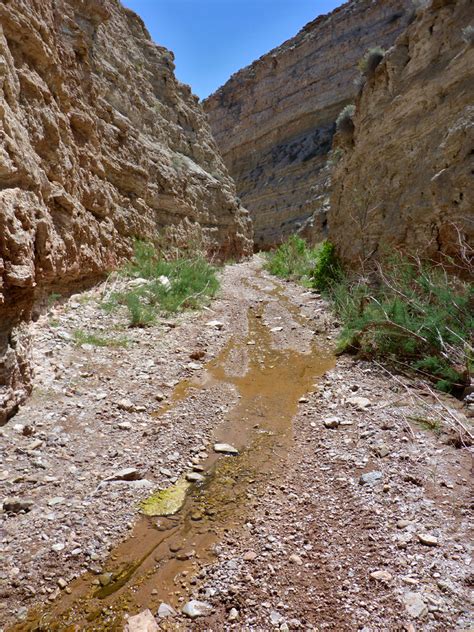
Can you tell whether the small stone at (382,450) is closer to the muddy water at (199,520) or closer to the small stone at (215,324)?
the muddy water at (199,520)

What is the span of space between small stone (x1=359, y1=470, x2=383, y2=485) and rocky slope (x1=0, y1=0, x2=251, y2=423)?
3137 mm

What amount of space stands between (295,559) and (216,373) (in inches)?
131

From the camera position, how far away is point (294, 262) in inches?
555

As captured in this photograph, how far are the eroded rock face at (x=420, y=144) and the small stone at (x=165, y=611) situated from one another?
5003 millimetres

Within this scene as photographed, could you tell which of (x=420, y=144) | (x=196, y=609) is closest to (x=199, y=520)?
(x=196, y=609)

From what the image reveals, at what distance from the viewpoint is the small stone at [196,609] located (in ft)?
6.17

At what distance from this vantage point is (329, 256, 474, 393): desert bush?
395 centimetres

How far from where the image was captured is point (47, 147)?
5.77 m

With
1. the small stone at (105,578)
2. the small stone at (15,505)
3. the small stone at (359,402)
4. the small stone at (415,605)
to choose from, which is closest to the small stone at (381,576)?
the small stone at (415,605)

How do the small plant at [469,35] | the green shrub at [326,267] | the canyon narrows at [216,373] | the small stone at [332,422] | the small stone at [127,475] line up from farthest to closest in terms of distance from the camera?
the green shrub at [326,267] < the small plant at [469,35] < the small stone at [332,422] < the small stone at [127,475] < the canyon narrows at [216,373]

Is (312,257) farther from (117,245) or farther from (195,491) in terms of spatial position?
(195,491)

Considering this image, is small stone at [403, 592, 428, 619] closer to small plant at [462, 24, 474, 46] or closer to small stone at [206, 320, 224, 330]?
small stone at [206, 320, 224, 330]

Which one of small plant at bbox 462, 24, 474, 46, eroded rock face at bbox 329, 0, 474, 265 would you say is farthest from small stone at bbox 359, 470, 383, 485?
small plant at bbox 462, 24, 474, 46

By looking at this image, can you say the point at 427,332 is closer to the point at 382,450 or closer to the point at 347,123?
the point at 382,450
